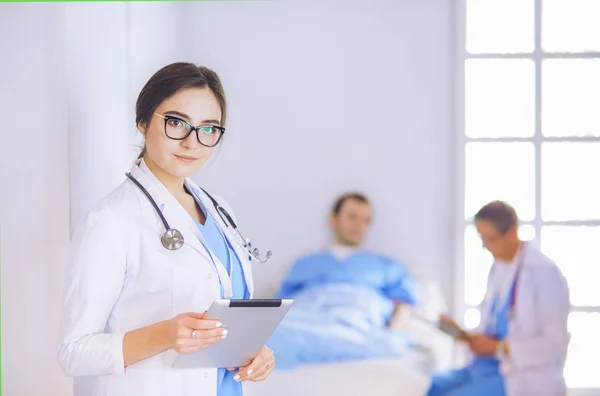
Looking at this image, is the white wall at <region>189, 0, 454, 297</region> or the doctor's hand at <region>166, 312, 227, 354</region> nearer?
the doctor's hand at <region>166, 312, 227, 354</region>

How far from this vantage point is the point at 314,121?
5.90 feet

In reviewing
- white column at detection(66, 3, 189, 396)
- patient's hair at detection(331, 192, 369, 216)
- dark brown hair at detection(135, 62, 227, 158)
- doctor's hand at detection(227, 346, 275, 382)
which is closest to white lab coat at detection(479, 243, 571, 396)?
patient's hair at detection(331, 192, 369, 216)

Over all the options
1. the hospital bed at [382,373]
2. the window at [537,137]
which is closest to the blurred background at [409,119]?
the window at [537,137]

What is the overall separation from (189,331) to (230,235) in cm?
36

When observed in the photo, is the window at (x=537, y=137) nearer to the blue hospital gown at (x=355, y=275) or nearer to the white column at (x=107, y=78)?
the blue hospital gown at (x=355, y=275)

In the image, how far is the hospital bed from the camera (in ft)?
5.71

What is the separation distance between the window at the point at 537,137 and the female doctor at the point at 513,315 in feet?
0.09

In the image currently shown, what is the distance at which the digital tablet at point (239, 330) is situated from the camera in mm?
1282

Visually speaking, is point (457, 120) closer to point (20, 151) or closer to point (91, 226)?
point (91, 226)

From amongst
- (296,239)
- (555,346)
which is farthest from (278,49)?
(555,346)

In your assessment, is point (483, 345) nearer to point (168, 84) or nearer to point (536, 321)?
point (536, 321)

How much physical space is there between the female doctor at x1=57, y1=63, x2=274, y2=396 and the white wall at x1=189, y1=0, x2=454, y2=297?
22 cm

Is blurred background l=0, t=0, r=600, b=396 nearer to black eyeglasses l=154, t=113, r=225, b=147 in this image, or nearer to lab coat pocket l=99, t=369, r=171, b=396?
black eyeglasses l=154, t=113, r=225, b=147

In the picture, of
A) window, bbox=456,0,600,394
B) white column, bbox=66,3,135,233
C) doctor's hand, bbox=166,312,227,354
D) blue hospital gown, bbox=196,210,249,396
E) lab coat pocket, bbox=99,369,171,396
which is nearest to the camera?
doctor's hand, bbox=166,312,227,354
